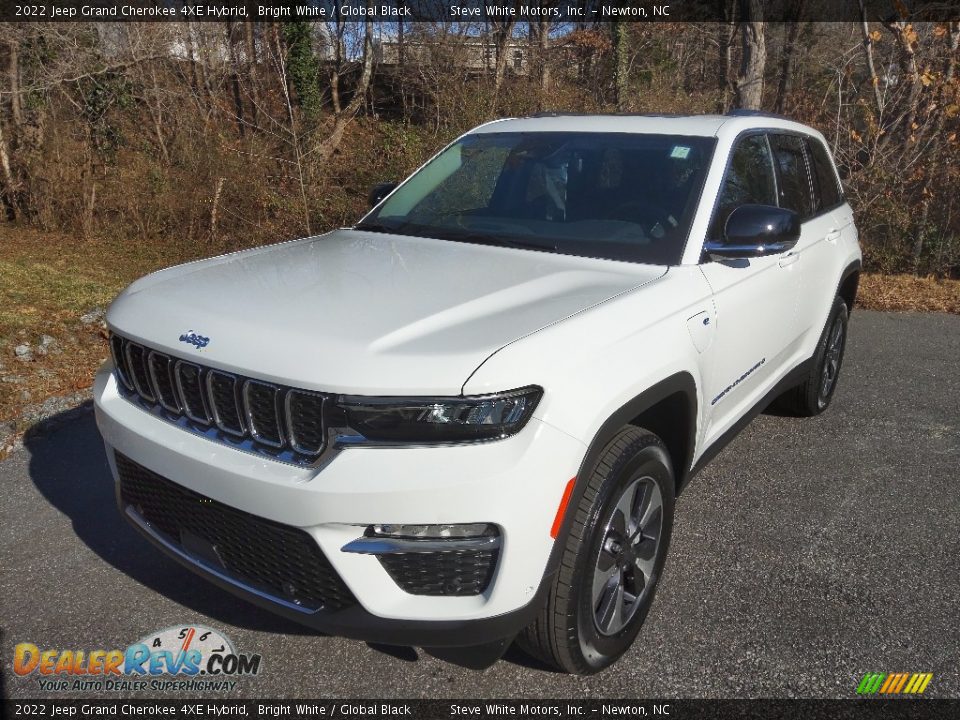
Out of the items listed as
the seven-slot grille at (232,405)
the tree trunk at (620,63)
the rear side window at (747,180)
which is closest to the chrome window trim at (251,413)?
the seven-slot grille at (232,405)

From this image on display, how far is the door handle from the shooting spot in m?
3.79

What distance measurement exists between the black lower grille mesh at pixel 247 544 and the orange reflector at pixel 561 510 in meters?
0.59

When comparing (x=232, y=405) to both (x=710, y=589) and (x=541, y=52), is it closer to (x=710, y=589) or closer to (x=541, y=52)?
(x=710, y=589)

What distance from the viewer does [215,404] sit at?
2352 millimetres

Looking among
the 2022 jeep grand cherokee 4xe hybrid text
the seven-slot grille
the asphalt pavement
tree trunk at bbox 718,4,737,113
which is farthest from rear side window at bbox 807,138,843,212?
tree trunk at bbox 718,4,737,113

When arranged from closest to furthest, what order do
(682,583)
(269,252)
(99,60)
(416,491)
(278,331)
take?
1. (416,491)
2. (278,331)
3. (682,583)
4. (269,252)
5. (99,60)

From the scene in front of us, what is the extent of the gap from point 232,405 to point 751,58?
465 inches

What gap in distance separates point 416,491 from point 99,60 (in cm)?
1278

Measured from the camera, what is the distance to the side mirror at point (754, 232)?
3057mm

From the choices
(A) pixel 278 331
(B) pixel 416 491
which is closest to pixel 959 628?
(B) pixel 416 491

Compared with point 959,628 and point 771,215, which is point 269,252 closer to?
point 771,215

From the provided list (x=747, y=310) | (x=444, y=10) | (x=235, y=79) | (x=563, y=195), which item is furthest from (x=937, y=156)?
(x=235, y=79)

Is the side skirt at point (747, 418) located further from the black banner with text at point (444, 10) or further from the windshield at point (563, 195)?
the black banner with text at point (444, 10)

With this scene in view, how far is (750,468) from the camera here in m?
4.34
